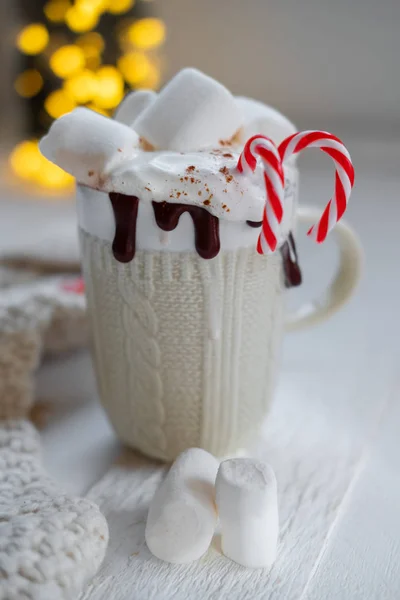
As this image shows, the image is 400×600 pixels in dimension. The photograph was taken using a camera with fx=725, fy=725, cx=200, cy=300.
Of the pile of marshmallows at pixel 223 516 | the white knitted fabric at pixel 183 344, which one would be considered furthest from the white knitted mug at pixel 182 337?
the pile of marshmallows at pixel 223 516

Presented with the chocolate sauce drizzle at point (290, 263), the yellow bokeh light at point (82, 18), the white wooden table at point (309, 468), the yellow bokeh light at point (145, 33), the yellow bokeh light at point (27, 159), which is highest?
the yellow bokeh light at point (82, 18)

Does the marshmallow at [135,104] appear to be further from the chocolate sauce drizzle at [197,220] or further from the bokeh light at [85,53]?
the bokeh light at [85,53]

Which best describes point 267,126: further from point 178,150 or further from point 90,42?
point 90,42

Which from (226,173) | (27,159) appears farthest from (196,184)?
(27,159)

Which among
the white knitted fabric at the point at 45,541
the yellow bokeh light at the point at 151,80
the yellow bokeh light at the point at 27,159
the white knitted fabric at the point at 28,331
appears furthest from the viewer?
the yellow bokeh light at the point at 27,159

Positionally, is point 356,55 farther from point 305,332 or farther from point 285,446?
point 285,446

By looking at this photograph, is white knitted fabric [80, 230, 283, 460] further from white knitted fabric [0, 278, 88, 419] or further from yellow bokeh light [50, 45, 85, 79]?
yellow bokeh light [50, 45, 85, 79]
